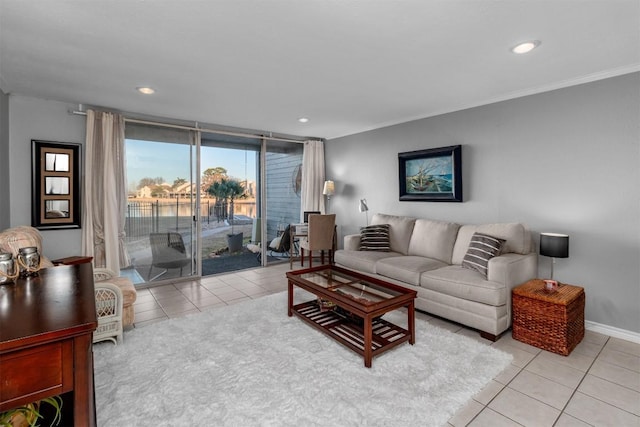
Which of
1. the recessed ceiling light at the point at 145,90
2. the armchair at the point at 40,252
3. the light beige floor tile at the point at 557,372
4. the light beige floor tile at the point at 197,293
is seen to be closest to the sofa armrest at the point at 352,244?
the light beige floor tile at the point at 197,293

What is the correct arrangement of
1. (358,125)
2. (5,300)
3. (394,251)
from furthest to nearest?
(358,125) → (394,251) → (5,300)

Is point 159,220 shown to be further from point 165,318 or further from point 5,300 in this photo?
point 5,300

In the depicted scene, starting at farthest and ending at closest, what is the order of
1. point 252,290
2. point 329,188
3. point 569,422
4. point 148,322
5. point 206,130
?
point 329,188 < point 206,130 < point 252,290 < point 148,322 < point 569,422

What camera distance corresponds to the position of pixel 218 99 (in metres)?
3.64

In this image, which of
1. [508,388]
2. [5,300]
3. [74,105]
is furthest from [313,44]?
[74,105]

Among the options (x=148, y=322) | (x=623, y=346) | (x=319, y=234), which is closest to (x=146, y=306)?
(x=148, y=322)

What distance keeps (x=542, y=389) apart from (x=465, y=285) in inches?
38.4

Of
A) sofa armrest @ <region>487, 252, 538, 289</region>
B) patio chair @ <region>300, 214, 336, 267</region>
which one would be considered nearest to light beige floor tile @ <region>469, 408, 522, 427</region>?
sofa armrest @ <region>487, 252, 538, 289</region>

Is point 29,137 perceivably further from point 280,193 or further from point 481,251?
point 481,251

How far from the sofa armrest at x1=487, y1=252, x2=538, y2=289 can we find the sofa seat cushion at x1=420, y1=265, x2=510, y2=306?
7cm

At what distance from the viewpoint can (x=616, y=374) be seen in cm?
225

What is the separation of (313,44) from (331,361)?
243cm

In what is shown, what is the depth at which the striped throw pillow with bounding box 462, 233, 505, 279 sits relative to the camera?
3105 mm

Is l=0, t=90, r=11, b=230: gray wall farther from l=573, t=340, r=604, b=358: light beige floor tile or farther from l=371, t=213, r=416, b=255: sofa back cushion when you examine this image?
l=573, t=340, r=604, b=358: light beige floor tile
